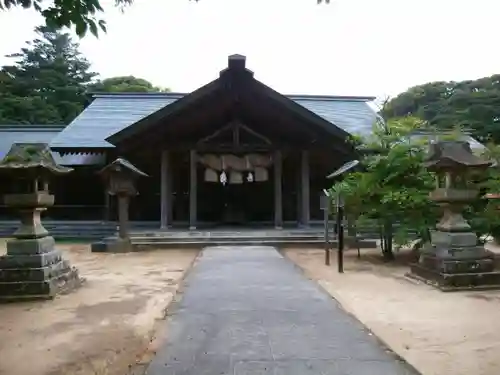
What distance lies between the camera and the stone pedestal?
7531 mm

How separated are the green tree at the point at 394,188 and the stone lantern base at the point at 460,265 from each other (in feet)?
5.52

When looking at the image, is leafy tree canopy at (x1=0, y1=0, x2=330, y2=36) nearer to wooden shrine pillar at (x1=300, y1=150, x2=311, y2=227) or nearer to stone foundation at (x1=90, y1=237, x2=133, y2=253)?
stone foundation at (x1=90, y1=237, x2=133, y2=253)

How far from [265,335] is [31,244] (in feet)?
15.6

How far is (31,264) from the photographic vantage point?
7.74m

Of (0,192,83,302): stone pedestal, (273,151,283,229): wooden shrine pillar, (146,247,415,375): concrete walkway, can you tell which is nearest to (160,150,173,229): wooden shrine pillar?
(273,151,283,229): wooden shrine pillar

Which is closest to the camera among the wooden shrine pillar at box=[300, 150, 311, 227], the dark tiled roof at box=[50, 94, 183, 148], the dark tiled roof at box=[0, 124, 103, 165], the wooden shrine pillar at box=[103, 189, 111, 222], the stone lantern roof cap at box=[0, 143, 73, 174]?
the stone lantern roof cap at box=[0, 143, 73, 174]

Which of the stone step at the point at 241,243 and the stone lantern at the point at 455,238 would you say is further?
the stone step at the point at 241,243

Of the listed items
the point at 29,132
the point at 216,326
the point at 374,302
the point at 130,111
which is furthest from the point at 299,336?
the point at 29,132

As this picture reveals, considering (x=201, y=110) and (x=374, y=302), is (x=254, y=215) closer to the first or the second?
(x=201, y=110)

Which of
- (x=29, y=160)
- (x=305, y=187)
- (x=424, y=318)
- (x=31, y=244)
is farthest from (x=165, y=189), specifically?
(x=424, y=318)

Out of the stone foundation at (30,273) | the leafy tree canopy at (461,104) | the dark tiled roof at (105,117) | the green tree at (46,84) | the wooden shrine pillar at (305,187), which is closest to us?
the stone foundation at (30,273)

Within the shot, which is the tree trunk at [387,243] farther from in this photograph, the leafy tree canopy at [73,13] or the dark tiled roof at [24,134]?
the dark tiled roof at [24,134]

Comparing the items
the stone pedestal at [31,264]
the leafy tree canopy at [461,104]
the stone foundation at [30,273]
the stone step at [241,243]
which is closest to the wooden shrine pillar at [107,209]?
the stone step at [241,243]

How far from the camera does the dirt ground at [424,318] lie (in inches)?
172
